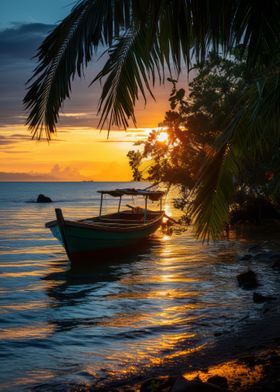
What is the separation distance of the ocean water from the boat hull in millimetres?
556

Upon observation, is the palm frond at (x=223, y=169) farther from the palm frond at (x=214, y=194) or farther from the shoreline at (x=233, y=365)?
the shoreline at (x=233, y=365)

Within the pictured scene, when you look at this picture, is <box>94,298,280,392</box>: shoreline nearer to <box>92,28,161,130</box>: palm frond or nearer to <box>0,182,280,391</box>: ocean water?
<box>0,182,280,391</box>: ocean water

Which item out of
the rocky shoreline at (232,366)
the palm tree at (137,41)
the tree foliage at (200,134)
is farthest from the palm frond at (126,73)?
the tree foliage at (200,134)

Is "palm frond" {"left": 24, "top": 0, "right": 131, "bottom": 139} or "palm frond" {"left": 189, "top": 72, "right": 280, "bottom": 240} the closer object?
"palm frond" {"left": 24, "top": 0, "right": 131, "bottom": 139}

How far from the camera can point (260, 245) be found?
933 inches

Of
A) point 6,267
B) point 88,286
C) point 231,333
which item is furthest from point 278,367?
point 6,267

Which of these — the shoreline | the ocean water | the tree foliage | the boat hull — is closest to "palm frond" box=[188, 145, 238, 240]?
the shoreline

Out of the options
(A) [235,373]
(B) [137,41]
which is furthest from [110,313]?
(B) [137,41]

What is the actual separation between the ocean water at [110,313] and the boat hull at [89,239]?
0.56 meters

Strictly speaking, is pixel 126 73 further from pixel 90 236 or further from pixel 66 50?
pixel 90 236

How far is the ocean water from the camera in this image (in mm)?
8148

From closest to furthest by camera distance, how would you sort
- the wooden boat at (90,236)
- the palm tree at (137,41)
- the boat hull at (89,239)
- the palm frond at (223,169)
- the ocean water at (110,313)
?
the palm tree at (137,41)
the palm frond at (223,169)
the ocean water at (110,313)
the wooden boat at (90,236)
the boat hull at (89,239)

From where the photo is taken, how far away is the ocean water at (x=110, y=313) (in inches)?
321

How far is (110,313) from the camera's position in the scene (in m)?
12.1
